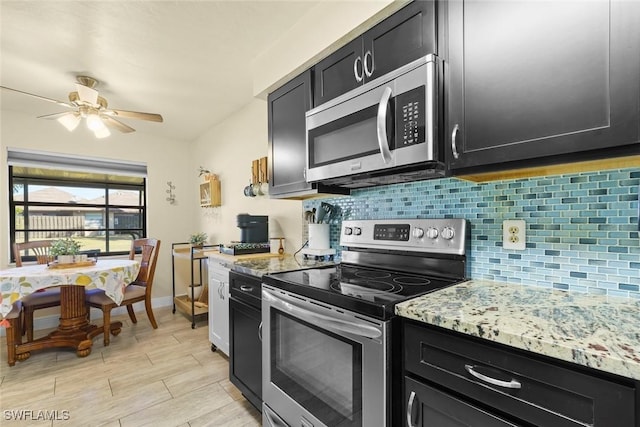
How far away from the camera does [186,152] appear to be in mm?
4461

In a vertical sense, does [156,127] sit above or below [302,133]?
above

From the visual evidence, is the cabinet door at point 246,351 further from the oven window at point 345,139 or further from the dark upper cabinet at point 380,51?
the dark upper cabinet at point 380,51

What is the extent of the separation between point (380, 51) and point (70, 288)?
328 cm

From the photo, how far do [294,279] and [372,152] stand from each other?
0.69m

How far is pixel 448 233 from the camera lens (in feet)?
4.38

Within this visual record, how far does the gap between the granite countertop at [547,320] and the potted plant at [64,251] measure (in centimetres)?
316

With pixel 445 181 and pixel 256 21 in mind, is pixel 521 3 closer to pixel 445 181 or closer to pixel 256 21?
pixel 445 181

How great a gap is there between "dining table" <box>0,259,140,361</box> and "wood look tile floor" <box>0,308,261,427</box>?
0.38ft

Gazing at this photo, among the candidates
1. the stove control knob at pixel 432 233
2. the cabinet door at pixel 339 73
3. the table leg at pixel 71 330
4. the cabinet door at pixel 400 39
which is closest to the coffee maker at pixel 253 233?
the cabinet door at pixel 339 73

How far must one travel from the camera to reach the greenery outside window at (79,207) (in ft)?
11.0

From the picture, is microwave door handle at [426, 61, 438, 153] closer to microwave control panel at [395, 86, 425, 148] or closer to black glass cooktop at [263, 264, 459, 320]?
microwave control panel at [395, 86, 425, 148]

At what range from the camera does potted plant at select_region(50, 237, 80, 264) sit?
8.93 ft

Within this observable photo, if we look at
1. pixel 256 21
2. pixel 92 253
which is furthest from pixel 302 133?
pixel 92 253

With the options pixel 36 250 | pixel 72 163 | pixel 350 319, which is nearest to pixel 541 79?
pixel 350 319
